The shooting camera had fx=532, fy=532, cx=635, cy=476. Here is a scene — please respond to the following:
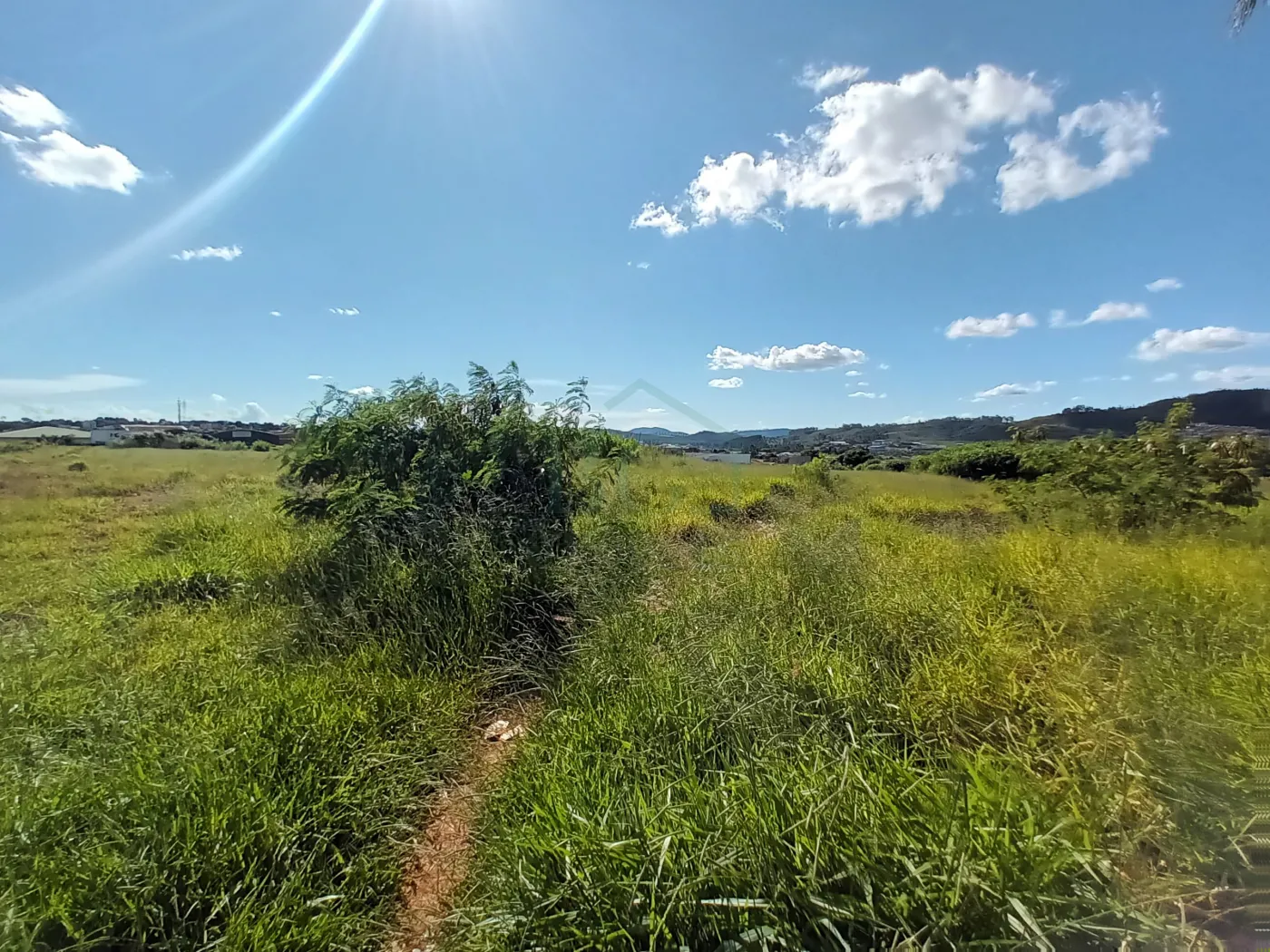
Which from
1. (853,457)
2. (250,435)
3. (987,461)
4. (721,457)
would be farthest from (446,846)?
(721,457)

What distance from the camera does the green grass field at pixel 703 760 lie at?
1377mm

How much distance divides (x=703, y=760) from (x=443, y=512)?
3117 millimetres

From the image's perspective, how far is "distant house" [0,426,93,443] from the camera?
21.6ft

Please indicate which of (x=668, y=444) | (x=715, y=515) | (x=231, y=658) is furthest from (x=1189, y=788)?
(x=668, y=444)

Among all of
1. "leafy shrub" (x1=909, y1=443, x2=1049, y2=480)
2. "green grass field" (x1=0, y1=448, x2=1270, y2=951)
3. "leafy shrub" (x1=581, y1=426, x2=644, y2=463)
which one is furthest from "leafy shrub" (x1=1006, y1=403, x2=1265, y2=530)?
"leafy shrub" (x1=581, y1=426, x2=644, y2=463)

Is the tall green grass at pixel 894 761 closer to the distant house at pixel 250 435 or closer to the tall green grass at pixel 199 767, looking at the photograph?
the tall green grass at pixel 199 767

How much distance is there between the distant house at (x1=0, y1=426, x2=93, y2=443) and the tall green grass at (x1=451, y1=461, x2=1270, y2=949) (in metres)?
8.20

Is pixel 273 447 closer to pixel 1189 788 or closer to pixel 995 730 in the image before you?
pixel 995 730

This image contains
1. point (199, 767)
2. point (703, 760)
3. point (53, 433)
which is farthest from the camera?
point (53, 433)

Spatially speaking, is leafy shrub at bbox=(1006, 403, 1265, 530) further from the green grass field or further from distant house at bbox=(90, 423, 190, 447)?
distant house at bbox=(90, 423, 190, 447)

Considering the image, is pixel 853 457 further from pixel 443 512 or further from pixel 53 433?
pixel 53 433

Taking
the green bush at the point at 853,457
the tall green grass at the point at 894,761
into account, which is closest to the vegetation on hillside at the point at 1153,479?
the tall green grass at the point at 894,761

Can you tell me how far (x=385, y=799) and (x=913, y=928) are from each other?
6.34 feet

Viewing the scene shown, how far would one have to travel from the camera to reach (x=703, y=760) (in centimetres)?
207
